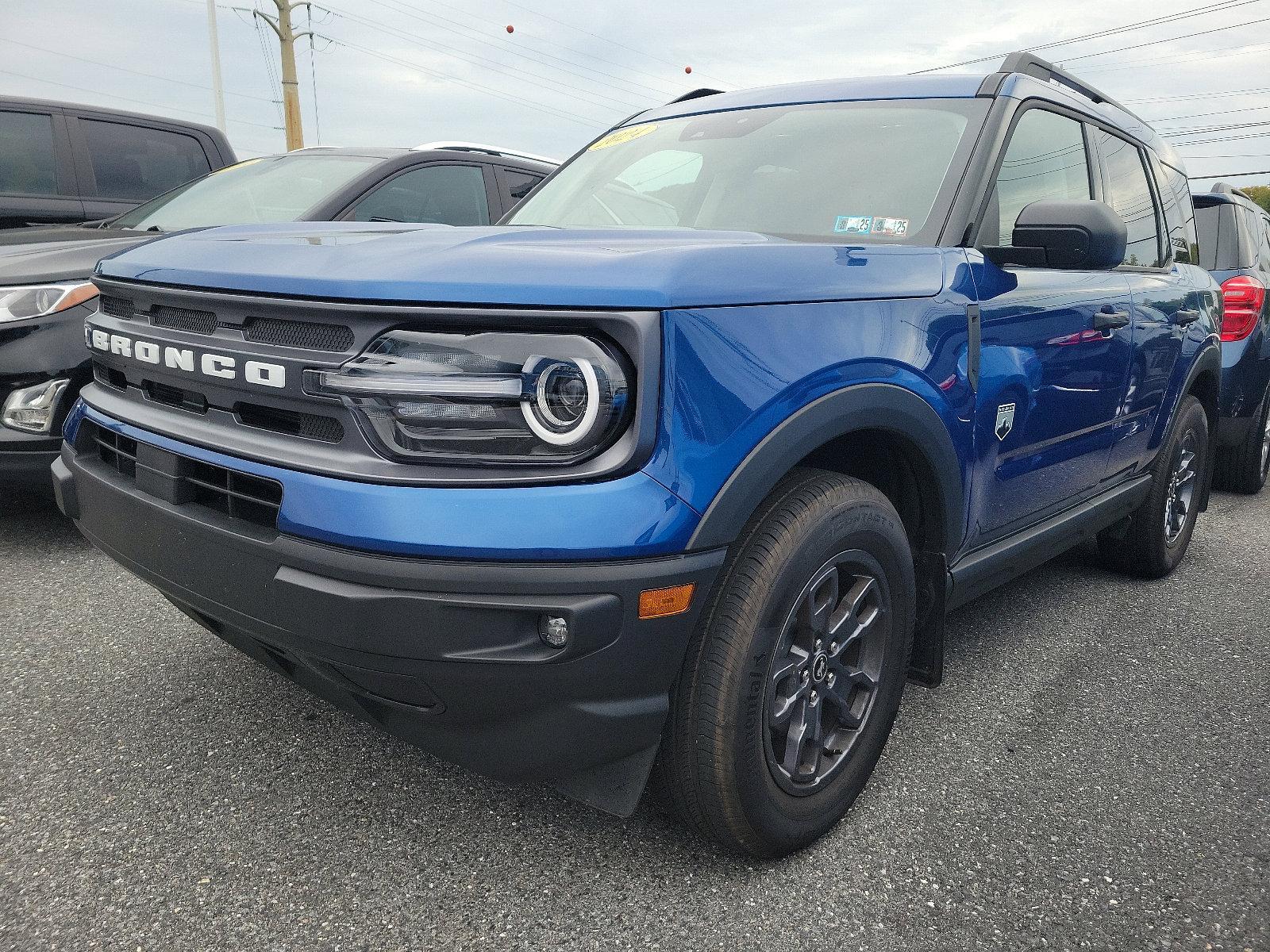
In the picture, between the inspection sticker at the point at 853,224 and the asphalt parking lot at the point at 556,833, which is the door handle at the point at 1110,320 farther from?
the asphalt parking lot at the point at 556,833

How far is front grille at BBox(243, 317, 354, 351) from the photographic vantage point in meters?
1.62

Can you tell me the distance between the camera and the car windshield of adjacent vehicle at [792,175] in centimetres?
245

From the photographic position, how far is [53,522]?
4.19 metres

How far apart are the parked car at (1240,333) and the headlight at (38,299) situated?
5.49 metres

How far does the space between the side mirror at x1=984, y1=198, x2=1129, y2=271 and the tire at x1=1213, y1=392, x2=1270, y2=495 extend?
3964mm

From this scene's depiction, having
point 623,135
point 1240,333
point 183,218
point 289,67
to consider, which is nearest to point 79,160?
point 183,218

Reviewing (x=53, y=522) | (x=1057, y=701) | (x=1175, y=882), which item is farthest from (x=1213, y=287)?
(x=53, y=522)

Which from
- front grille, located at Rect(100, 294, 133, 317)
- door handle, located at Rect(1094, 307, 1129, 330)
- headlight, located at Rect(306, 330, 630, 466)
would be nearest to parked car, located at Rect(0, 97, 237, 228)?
front grille, located at Rect(100, 294, 133, 317)

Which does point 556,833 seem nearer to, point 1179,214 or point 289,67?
point 1179,214

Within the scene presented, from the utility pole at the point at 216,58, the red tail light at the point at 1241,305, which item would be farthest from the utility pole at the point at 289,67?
the red tail light at the point at 1241,305

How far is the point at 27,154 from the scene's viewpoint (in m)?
5.64

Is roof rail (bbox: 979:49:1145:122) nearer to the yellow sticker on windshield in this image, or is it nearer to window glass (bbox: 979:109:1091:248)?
window glass (bbox: 979:109:1091:248)

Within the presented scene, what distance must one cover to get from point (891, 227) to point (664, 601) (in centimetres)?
130

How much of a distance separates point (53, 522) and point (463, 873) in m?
3.19
